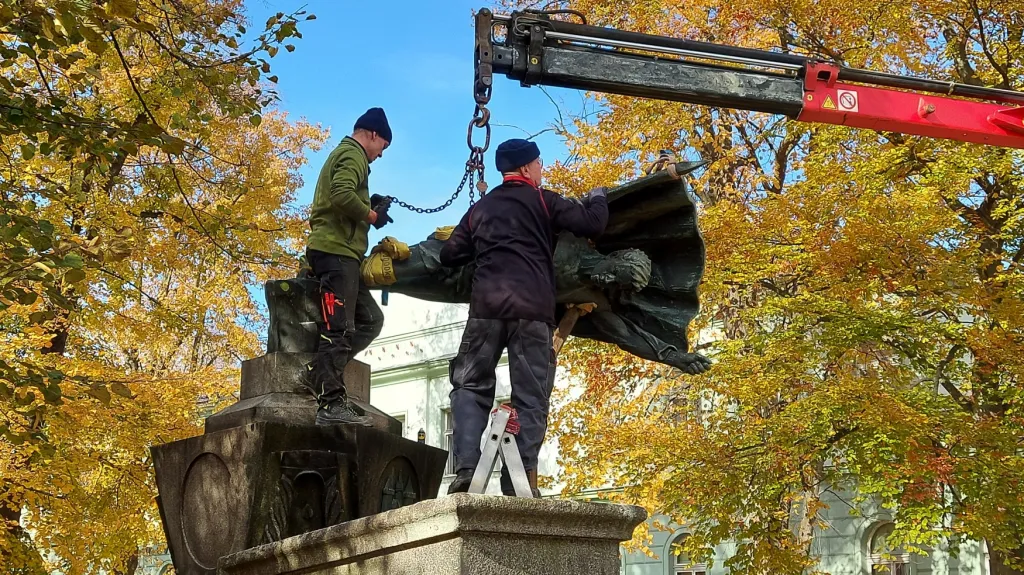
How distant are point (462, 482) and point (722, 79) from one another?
534 centimetres

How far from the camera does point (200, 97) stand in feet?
27.2

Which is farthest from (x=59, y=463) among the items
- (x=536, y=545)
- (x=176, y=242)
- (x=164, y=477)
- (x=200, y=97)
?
(x=536, y=545)

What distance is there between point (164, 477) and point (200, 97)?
10.5ft

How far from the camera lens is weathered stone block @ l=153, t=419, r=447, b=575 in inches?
222

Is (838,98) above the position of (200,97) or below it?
above

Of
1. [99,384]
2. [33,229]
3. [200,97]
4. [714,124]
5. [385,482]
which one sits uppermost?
[714,124]

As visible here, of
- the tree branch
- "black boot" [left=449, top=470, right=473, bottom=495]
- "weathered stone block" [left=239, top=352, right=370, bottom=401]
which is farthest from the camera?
the tree branch

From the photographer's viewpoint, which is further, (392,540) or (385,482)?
(385,482)

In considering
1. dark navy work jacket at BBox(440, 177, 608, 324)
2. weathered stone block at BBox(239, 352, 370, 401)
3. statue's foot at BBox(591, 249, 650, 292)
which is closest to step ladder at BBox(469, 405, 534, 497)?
dark navy work jacket at BBox(440, 177, 608, 324)

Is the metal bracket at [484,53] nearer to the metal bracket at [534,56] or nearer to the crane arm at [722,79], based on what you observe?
the crane arm at [722,79]

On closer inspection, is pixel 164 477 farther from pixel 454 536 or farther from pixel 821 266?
pixel 821 266

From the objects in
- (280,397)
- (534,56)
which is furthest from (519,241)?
(534,56)

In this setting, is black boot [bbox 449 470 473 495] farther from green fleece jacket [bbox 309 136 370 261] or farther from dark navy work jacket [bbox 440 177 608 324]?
green fleece jacket [bbox 309 136 370 261]

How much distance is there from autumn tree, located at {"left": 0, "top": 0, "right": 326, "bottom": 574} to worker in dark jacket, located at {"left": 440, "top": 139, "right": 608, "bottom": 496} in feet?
7.92
